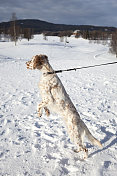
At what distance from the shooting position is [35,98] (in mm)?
7297

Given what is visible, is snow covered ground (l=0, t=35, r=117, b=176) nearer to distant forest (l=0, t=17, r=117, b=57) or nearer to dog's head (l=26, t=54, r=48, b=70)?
dog's head (l=26, t=54, r=48, b=70)

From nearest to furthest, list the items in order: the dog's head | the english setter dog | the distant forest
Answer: the english setter dog
the dog's head
the distant forest

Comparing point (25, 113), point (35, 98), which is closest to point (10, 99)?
point (35, 98)

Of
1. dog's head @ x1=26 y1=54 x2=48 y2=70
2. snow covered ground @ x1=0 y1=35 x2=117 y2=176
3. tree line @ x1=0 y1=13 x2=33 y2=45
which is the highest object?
tree line @ x1=0 y1=13 x2=33 y2=45

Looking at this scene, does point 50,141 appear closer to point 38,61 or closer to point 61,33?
point 38,61

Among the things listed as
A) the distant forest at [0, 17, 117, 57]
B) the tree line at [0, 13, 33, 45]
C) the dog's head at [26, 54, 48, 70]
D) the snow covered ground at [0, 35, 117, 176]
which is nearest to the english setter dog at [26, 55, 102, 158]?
the dog's head at [26, 54, 48, 70]

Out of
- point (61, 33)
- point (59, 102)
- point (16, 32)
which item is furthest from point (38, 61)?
point (61, 33)

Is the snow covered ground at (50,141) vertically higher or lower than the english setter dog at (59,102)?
lower

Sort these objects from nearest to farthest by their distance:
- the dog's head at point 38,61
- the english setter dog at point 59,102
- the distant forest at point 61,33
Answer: the english setter dog at point 59,102 → the dog's head at point 38,61 → the distant forest at point 61,33

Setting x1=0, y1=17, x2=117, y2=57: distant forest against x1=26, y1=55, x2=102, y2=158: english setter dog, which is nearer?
x1=26, y1=55, x2=102, y2=158: english setter dog

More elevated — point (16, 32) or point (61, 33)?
point (61, 33)

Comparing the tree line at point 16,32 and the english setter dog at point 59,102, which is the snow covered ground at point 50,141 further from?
the tree line at point 16,32

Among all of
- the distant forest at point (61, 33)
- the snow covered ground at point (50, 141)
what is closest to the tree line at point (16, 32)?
the distant forest at point (61, 33)

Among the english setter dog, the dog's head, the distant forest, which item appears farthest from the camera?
the distant forest
